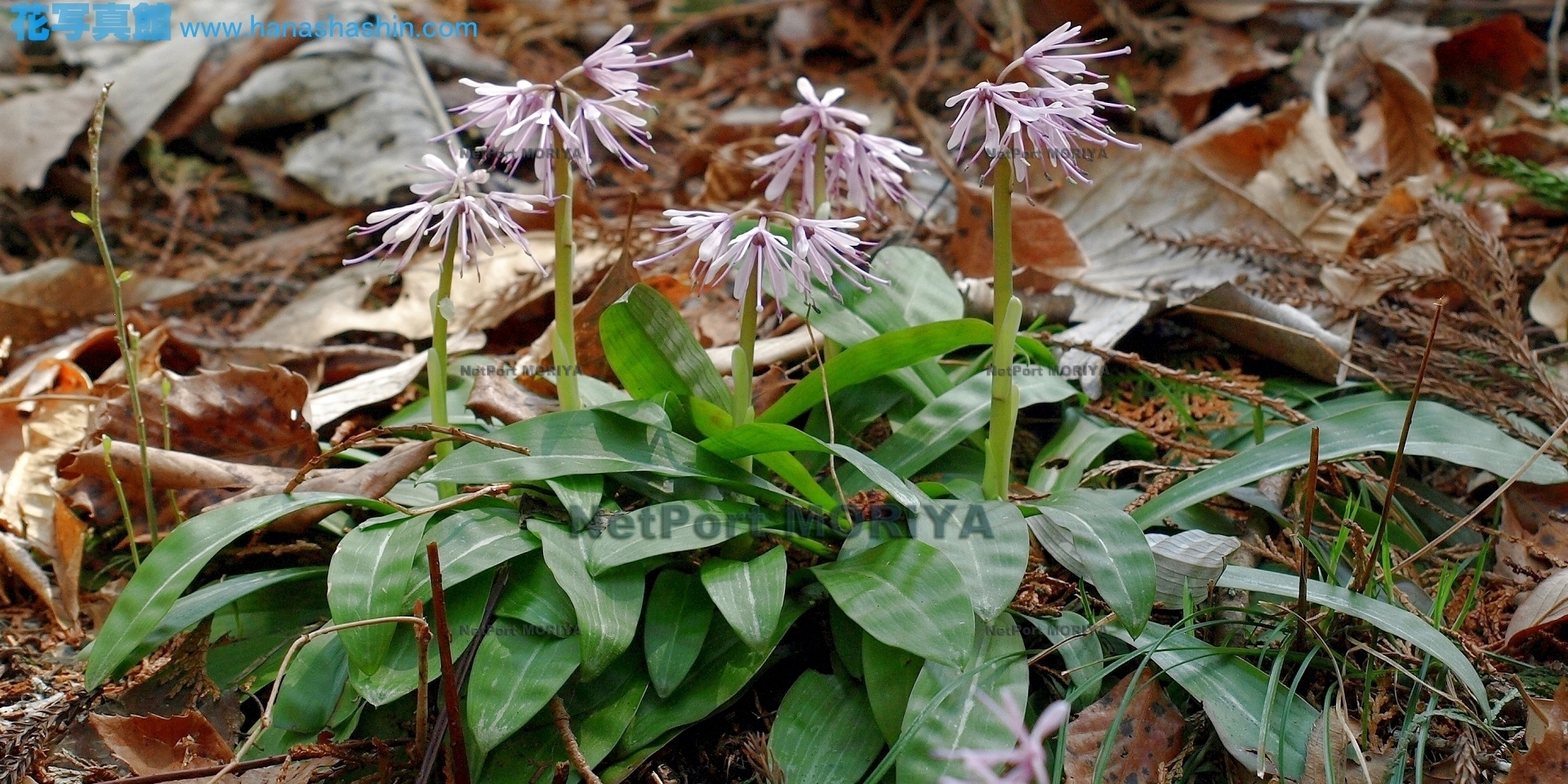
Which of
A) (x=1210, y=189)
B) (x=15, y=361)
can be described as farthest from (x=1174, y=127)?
(x=15, y=361)

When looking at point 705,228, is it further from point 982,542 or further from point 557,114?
point 982,542

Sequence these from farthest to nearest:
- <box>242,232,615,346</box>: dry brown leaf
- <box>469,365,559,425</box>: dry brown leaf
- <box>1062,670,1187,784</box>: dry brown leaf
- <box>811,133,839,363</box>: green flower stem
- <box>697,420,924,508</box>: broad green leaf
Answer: <box>242,232,615,346</box>: dry brown leaf < <box>469,365,559,425</box>: dry brown leaf < <box>811,133,839,363</box>: green flower stem < <box>697,420,924,508</box>: broad green leaf < <box>1062,670,1187,784</box>: dry brown leaf

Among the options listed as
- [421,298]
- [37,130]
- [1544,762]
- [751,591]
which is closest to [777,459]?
[751,591]

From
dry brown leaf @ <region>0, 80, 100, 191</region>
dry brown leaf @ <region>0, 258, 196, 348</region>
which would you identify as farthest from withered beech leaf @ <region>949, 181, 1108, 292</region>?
dry brown leaf @ <region>0, 80, 100, 191</region>

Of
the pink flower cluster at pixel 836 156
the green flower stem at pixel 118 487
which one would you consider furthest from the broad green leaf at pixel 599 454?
the green flower stem at pixel 118 487

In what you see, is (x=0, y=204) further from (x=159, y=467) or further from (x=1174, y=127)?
(x=1174, y=127)

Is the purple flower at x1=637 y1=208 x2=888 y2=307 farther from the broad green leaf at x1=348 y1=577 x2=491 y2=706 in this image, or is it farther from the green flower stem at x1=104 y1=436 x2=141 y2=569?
the green flower stem at x1=104 y1=436 x2=141 y2=569
